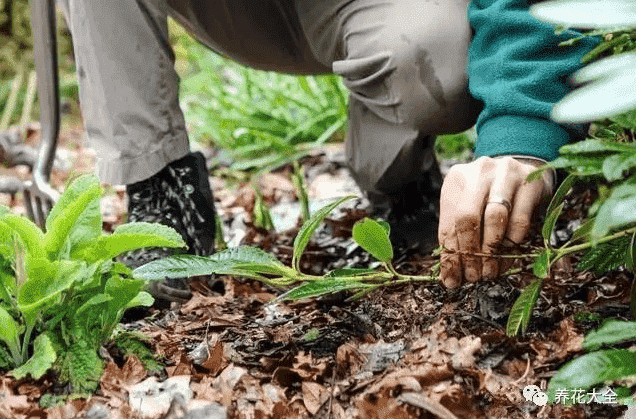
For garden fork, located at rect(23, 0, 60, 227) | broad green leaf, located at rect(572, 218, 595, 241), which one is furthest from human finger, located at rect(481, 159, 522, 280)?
garden fork, located at rect(23, 0, 60, 227)

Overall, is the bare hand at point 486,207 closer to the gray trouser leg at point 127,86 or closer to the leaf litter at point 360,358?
the leaf litter at point 360,358

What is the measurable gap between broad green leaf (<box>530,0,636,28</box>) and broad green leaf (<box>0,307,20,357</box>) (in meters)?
0.77

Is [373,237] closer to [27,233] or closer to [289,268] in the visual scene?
[289,268]

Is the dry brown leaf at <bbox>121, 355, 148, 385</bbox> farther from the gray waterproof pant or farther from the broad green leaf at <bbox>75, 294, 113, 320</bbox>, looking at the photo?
the gray waterproof pant

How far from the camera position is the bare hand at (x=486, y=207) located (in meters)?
1.15

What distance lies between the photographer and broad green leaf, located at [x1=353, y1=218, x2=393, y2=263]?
3.79 ft

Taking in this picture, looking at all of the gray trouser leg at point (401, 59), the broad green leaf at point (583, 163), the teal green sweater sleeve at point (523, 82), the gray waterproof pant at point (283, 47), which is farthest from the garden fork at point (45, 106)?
the broad green leaf at point (583, 163)

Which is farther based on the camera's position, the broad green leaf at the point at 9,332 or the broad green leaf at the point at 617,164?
the broad green leaf at the point at 9,332

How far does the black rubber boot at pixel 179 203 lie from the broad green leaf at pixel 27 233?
0.50m

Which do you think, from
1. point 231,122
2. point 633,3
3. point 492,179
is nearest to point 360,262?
point 492,179

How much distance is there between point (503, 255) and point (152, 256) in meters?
0.76

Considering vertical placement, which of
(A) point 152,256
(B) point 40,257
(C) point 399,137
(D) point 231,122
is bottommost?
(D) point 231,122

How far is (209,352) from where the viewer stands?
4.07 feet

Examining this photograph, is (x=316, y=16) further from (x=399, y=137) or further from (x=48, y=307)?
(x=48, y=307)
